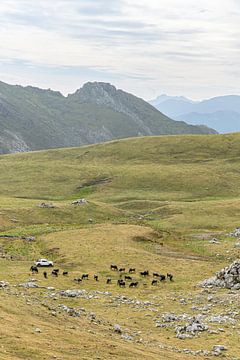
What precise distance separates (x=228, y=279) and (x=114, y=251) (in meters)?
21.2

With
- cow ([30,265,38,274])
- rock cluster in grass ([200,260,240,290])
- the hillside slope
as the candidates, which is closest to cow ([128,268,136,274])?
rock cluster in grass ([200,260,240,290])

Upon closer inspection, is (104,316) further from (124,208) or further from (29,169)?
(29,169)

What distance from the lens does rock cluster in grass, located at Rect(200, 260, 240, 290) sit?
54.2 m

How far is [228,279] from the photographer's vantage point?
54.8 metres

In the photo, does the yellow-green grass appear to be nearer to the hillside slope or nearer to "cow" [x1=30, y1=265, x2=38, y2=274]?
"cow" [x1=30, y1=265, x2=38, y2=274]

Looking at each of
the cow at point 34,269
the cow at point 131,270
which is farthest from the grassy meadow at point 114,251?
the cow at point 34,269

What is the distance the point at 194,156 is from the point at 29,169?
65972mm

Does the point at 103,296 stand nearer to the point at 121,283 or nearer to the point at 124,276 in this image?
the point at 121,283

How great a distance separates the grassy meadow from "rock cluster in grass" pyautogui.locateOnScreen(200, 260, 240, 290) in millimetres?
1828

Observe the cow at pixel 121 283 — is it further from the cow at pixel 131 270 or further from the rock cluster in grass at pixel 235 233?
the rock cluster in grass at pixel 235 233

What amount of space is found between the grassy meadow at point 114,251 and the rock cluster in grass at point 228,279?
1828mm

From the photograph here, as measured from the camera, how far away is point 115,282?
57.2 m

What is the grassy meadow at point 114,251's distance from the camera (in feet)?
115

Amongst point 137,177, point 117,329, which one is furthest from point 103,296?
point 137,177
